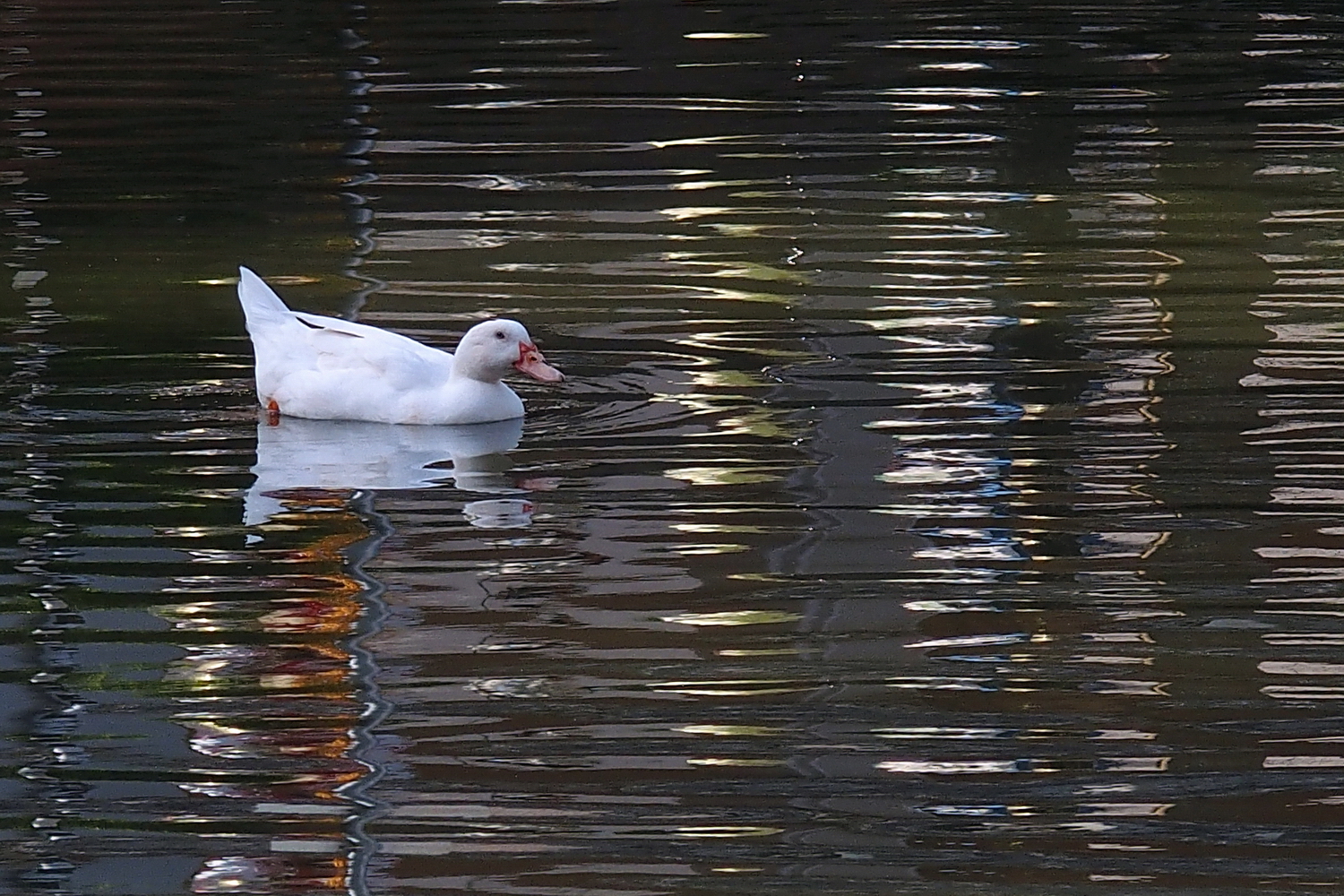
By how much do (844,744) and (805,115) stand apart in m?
8.98

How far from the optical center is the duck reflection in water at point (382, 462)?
6.97m

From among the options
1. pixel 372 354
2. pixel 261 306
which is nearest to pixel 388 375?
pixel 372 354

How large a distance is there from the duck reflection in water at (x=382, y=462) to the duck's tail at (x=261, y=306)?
Result: 0.35m

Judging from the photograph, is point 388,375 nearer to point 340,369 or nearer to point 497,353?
point 340,369

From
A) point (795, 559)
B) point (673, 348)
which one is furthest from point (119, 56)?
point (795, 559)

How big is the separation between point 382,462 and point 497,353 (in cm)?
55

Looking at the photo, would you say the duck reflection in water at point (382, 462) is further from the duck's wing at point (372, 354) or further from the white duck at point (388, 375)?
the duck's wing at point (372, 354)

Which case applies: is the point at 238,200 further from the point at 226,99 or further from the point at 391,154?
the point at 226,99

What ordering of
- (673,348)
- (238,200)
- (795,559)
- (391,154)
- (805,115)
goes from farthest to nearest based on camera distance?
(805,115), (391,154), (238,200), (673,348), (795,559)

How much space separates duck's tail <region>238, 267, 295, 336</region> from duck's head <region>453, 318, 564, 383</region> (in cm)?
66

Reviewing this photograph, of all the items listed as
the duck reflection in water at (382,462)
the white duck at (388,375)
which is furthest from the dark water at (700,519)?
the white duck at (388,375)

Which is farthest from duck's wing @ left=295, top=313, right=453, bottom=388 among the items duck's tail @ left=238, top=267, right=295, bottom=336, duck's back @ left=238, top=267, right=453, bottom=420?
duck's tail @ left=238, top=267, right=295, bottom=336

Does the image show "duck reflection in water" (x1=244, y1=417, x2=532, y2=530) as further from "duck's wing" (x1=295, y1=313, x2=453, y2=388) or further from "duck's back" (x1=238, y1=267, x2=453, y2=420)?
"duck's wing" (x1=295, y1=313, x2=453, y2=388)

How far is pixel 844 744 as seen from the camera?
5.18 meters
